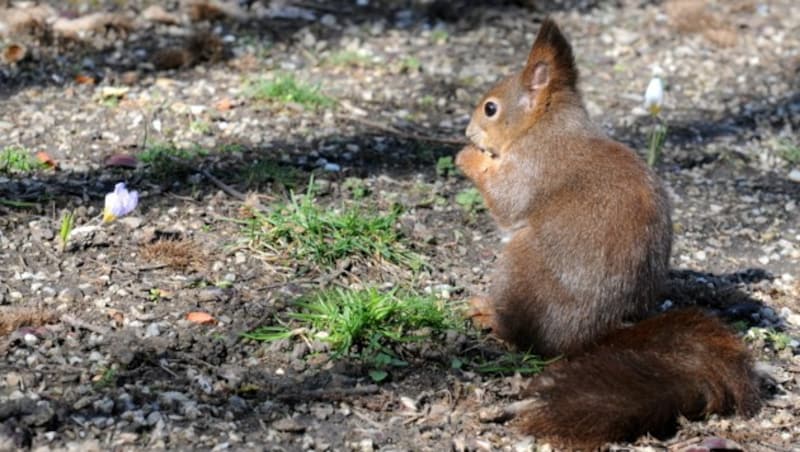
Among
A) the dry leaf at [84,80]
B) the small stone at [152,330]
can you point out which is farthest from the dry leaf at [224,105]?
the small stone at [152,330]

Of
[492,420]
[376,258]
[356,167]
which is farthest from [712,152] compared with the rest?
[492,420]

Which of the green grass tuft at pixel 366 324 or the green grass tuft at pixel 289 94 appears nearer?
the green grass tuft at pixel 366 324

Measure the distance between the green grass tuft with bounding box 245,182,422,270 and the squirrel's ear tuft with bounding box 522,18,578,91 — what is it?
75cm

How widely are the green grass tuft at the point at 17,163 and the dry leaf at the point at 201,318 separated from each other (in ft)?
3.93

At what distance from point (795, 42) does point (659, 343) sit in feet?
13.8

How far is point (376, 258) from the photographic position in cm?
403

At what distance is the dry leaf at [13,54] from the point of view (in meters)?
5.44

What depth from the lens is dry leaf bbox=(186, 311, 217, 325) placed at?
353cm

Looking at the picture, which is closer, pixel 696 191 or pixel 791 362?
pixel 791 362

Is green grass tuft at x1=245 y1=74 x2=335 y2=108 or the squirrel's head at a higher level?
the squirrel's head

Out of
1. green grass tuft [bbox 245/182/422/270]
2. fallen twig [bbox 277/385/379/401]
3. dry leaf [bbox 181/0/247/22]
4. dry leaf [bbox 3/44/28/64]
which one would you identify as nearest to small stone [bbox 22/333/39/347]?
fallen twig [bbox 277/385/379/401]

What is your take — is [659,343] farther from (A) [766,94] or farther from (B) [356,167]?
(A) [766,94]

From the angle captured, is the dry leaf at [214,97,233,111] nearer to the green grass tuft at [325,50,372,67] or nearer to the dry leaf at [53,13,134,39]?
the green grass tuft at [325,50,372,67]

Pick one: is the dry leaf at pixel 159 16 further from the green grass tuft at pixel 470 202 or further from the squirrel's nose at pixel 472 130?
the squirrel's nose at pixel 472 130
